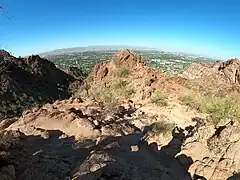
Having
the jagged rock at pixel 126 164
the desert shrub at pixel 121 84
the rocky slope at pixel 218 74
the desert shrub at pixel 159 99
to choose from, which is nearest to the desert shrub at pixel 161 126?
the jagged rock at pixel 126 164

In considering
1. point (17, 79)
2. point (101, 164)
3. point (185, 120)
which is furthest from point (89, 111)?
point (17, 79)

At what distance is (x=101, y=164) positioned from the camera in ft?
26.2

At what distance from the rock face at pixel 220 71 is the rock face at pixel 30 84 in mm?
18326

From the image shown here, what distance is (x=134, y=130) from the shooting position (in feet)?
43.1

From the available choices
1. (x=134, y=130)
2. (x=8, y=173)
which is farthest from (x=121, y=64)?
(x=8, y=173)

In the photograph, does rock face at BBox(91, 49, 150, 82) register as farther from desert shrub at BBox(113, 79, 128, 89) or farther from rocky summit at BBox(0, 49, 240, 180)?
desert shrub at BBox(113, 79, 128, 89)

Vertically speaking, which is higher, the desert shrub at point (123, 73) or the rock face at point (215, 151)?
the desert shrub at point (123, 73)

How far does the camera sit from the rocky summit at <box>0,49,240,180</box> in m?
8.42

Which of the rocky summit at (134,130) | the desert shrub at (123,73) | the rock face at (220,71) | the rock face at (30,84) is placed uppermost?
the rock face at (220,71)

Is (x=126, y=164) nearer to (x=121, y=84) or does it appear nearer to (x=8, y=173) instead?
(x=8, y=173)

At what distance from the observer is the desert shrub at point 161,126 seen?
1332cm

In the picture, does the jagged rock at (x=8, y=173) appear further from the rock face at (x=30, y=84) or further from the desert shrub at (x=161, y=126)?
the rock face at (x=30, y=84)

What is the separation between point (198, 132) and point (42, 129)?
5436mm

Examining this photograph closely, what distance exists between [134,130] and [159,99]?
4475 millimetres
